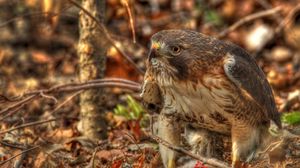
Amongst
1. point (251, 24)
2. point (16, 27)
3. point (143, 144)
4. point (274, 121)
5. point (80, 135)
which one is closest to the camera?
point (274, 121)

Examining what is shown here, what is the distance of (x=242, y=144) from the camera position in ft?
17.9

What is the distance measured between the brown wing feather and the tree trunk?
→ 148cm

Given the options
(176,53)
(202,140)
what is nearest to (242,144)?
(202,140)

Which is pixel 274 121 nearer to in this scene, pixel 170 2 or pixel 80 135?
pixel 80 135

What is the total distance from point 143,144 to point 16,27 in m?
4.45

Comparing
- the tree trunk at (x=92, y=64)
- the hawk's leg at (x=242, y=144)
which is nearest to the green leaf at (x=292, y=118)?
the hawk's leg at (x=242, y=144)

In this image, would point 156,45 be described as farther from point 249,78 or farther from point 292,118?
point 292,118

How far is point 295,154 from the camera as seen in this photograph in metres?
6.02

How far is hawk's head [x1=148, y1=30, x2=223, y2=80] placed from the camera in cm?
513

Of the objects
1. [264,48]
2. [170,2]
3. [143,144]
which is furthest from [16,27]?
[143,144]

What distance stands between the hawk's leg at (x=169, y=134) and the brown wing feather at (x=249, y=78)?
636 mm

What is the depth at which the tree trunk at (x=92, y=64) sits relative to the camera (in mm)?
→ 6602

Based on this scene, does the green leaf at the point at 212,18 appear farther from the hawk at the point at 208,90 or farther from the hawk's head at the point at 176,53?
the hawk's head at the point at 176,53

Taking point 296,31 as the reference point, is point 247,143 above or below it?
below
